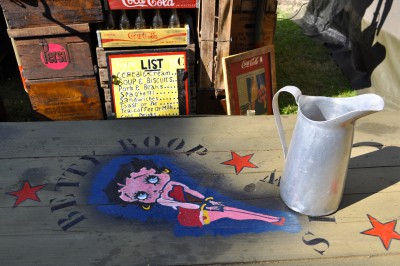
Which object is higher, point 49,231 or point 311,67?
point 49,231

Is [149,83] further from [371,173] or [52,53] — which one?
[371,173]

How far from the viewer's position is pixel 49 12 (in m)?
2.35

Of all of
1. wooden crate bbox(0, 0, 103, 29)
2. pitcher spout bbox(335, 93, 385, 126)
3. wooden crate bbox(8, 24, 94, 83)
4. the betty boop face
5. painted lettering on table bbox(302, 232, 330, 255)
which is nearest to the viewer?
pitcher spout bbox(335, 93, 385, 126)

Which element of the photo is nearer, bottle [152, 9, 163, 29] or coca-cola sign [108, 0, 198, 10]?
coca-cola sign [108, 0, 198, 10]

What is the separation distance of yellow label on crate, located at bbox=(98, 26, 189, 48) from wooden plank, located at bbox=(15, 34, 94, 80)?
0.15 meters

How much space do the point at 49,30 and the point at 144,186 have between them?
1.64 metres

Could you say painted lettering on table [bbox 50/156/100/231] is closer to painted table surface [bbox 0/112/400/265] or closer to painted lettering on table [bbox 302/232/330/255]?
painted table surface [bbox 0/112/400/265]

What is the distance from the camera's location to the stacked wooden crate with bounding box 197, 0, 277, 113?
247 centimetres

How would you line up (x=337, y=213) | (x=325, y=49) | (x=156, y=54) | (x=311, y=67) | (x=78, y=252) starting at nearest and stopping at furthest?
1. (x=78, y=252)
2. (x=337, y=213)
3. (x=156, y=54)
4. (x=311, y=67)
5. (x=325, y=49)

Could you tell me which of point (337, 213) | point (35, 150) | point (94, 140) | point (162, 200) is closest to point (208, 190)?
point (162, 200)

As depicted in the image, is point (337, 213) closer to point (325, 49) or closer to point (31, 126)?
point (31, 126)

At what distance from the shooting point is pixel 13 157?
1361 millimetres

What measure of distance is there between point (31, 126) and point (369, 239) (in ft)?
4.38

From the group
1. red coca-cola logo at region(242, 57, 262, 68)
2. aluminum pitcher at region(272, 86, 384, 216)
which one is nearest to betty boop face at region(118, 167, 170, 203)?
aluminum pitcher at region(272, 86, 384, 216)
